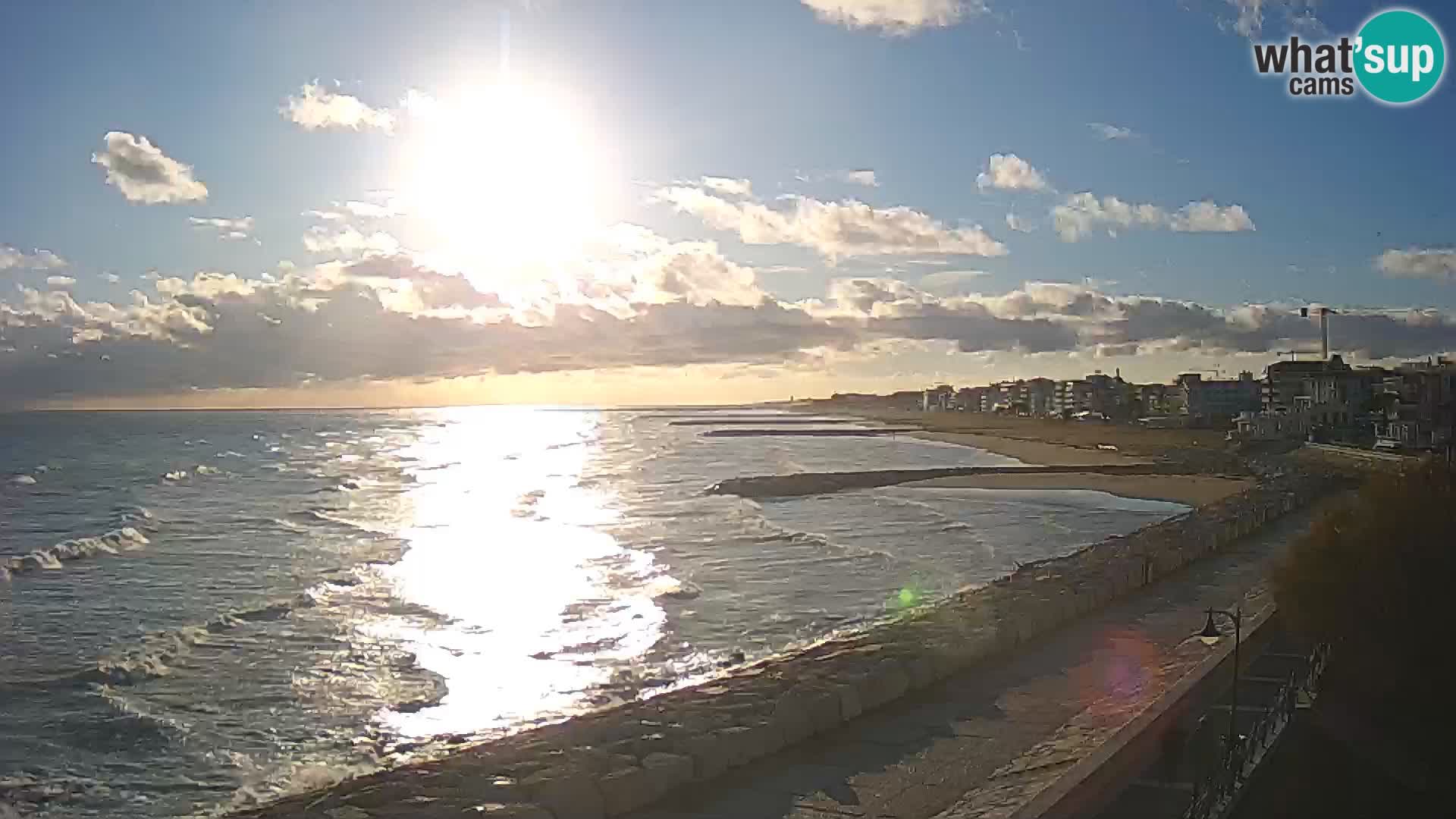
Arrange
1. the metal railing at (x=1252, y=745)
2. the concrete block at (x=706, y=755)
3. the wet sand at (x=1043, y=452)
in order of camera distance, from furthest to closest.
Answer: the wet sand at (x=1043, y=452), the concrete block at (x=706, y=755), the metal railing at (x=1252, y=745)

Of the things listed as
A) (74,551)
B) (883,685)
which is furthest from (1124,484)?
(883,685)

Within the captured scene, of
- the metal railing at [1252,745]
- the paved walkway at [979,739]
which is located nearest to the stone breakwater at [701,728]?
the paved walkway at [979,739]

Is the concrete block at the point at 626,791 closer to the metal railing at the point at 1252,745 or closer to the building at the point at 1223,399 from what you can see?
the metal railing at the point at 1252,745

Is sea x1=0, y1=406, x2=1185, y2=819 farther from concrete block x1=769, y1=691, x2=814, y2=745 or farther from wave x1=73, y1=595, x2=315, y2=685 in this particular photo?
concrete block x1=769, y1=691, x2=814, y2=745

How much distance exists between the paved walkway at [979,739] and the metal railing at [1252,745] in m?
1.47

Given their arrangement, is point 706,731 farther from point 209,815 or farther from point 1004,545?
point 1004,545

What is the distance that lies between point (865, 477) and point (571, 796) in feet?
146

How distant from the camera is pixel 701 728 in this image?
37.3 feet

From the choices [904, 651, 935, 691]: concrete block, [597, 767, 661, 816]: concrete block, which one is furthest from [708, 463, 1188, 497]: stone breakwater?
[597, 767, 661, 816]: concrete block

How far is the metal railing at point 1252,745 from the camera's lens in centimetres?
841

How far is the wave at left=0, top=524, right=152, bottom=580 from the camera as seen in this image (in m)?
27.4

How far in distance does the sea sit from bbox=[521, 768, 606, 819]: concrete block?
355cm

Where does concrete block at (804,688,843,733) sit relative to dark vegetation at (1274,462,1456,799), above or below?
below

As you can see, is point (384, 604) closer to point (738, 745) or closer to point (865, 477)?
point (738, 745)
